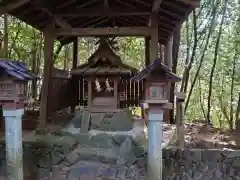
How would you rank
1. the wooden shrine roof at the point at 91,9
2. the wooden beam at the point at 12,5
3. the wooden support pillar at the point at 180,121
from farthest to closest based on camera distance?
1. the wooden shrine roof at the point at 91,9
2. the wooden support pillar at the point at 180,121
3. the wooden beam at the point at 12,5

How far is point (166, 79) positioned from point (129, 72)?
209 centimetres

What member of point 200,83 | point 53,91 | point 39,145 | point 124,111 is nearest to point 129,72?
point 124,111

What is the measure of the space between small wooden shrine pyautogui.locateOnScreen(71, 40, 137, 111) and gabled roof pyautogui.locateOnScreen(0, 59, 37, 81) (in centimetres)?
182

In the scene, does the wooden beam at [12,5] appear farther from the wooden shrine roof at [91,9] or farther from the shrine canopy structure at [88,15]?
the shrine canopy structure at [88,15]

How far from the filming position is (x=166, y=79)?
4.45 meters

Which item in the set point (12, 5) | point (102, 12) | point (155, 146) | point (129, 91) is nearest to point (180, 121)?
point (155, 146)

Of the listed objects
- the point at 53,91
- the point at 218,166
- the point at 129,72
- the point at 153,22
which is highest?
the point at 153,22

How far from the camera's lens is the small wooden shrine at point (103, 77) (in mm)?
6514

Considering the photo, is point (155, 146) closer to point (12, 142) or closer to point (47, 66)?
point (12, 142)

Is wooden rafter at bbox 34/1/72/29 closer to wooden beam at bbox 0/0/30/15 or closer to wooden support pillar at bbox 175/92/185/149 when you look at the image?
wooden beam at bbox 0/0/30/15

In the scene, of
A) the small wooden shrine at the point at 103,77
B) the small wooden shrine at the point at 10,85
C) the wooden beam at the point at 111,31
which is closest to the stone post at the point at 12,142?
the small wooden shrine at the point at 10,85

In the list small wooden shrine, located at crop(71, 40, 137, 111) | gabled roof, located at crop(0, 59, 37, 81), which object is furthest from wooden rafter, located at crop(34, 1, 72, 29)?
gabled roof, located at crop(0, 59, 37, 81)

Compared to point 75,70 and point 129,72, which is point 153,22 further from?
point 75,70

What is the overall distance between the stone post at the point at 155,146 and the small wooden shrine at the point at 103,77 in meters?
2.24
